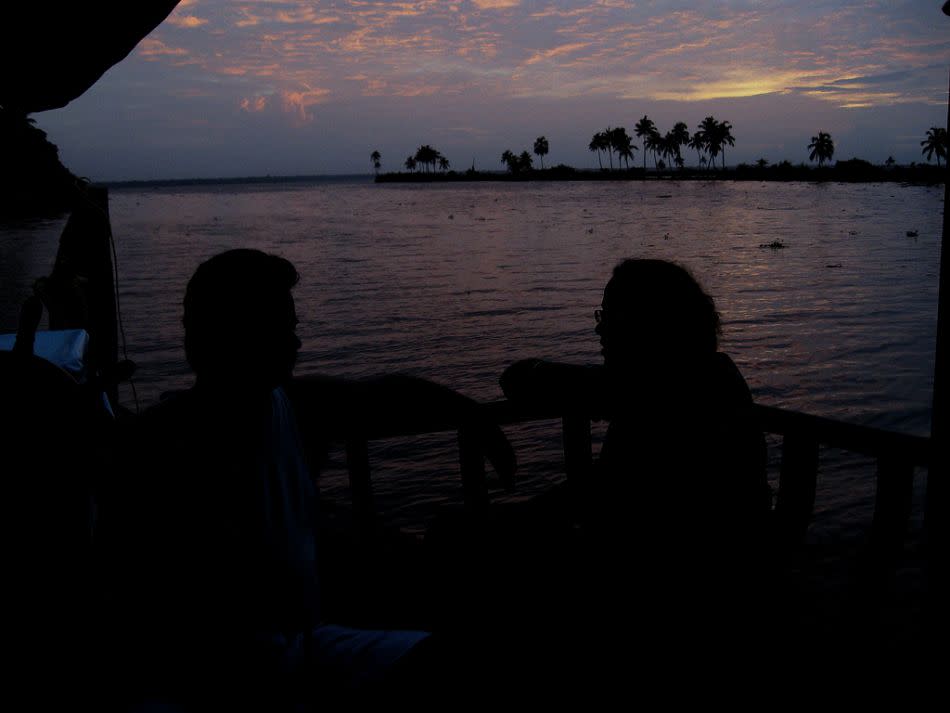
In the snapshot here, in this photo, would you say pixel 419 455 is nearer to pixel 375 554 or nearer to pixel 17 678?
pixel 375 554

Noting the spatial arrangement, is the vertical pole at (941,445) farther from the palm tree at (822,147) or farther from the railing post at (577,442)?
the palm tree at (822,147)

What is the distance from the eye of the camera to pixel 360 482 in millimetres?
3203

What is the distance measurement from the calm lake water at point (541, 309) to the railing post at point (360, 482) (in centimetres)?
336

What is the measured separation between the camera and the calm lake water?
8.39 m

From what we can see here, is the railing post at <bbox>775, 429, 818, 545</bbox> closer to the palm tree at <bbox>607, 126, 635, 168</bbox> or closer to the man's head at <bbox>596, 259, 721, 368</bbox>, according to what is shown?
the man's head at <bbox>596, 259, 721, 368</bbox>

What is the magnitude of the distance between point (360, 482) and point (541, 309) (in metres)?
14.4

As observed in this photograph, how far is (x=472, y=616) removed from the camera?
1842 millimetres

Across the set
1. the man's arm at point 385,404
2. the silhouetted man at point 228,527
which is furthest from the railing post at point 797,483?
the silhouetted man at point 228,527

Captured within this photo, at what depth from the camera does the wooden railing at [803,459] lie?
8.05 feet

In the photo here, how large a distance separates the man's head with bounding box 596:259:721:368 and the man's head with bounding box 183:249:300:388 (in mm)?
971

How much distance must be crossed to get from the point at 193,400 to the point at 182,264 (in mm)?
28793

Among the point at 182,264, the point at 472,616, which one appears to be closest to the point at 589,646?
the point at 472,616

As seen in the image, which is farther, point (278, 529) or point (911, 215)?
point (911, 215)

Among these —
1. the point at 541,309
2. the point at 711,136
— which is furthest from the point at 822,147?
the point at 541,309
